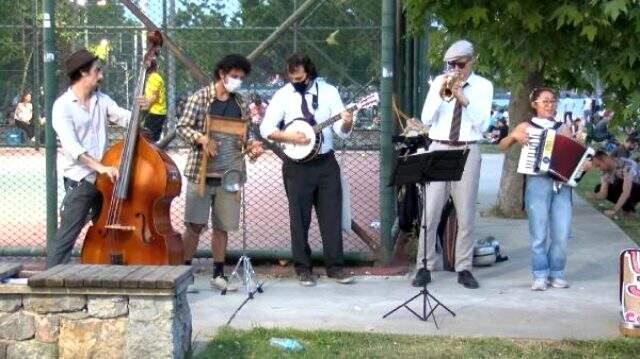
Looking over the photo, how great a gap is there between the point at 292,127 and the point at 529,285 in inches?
94.3

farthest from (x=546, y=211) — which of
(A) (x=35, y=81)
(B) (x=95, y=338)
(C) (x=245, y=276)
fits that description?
(A) (x=35, y=81)

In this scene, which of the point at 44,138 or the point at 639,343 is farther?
the point at 44,138

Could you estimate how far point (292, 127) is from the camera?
7.58 m

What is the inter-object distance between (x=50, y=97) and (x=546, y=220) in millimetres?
4302

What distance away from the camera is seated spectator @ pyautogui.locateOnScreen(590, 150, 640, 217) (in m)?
12.8

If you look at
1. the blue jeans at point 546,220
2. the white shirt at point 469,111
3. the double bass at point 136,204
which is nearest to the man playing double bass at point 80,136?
the double bass at point 136,204

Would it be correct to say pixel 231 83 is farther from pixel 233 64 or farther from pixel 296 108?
pixel 296 108

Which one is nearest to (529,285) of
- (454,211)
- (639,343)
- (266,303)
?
(454,211)

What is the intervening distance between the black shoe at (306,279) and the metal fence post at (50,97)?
214cm

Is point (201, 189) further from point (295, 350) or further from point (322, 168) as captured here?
point (295, 350)

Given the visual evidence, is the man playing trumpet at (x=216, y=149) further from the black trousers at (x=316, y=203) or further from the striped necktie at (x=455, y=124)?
the striped necktie at (x=455, y=124)

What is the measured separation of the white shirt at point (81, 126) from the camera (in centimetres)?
682

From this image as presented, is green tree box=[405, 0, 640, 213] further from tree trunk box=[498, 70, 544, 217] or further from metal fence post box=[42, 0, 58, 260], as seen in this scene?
tree trunk box=[498, 70, 544, 217]

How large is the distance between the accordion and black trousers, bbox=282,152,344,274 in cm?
158
